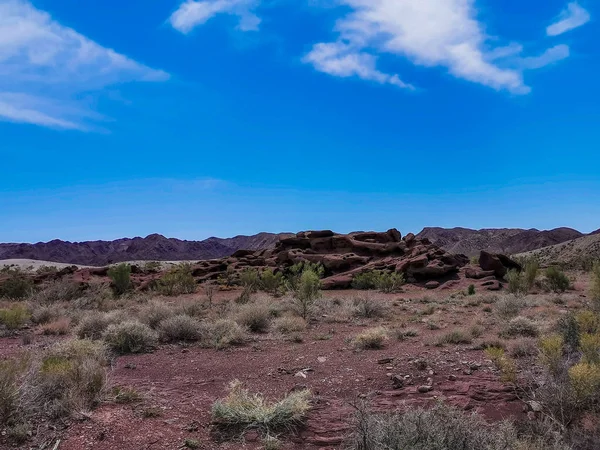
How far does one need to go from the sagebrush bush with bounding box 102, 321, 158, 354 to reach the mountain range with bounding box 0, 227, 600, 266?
262 feet

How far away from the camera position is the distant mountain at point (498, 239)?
9194 centimetres

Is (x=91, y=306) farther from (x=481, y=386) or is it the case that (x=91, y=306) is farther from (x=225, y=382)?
(x=481, y=386)

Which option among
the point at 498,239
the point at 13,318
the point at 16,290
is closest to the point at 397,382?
the point at 13,318

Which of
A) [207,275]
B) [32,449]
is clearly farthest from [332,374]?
[207,275]

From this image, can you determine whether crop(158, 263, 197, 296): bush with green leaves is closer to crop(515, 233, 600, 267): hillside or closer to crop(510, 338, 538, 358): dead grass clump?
crop(510, 338, 538, 358): dead grass clump

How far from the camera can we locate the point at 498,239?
326 ft

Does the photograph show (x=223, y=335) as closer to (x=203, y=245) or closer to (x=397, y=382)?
(x=397, y=382)

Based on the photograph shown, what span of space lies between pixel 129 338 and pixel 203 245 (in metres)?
130

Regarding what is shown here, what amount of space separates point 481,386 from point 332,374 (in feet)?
8.36

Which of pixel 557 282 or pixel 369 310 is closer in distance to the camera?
pixel 369 310

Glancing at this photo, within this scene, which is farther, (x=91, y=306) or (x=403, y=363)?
(x=91, y=306)

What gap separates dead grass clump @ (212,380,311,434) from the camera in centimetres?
567

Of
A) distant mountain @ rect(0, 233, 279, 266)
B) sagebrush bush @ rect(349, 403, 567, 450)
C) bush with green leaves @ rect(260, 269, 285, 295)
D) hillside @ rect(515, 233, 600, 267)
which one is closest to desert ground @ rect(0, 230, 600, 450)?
sagebrush bush @ rect(349, 403, 567, 450)

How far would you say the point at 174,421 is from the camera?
5.85 meters
